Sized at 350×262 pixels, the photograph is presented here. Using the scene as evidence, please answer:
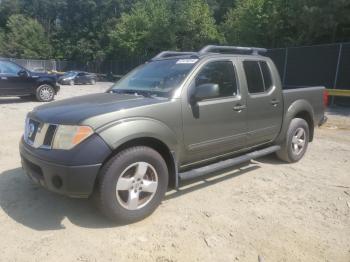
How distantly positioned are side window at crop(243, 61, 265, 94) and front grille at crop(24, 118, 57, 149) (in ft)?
9.00

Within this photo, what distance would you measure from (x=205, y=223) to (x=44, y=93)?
38.7 ft

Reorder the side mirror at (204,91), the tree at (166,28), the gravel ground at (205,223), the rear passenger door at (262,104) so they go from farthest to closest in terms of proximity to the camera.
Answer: the tree at (166,28) < the rear passenger door at (262,104) < the side mirror at (204,91) < the gravel ground at (205,223)

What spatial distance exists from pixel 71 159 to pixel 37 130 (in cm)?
69

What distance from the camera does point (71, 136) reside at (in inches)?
133

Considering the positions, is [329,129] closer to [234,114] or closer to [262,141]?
[262,141]

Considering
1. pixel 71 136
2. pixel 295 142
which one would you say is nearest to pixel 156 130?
pixel 71 136

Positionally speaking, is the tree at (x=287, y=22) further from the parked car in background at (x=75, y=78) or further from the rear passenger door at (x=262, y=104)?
the rear passenger door at (x=262, y=104)

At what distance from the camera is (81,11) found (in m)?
69.5

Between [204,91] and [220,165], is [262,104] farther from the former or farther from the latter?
[204,91]

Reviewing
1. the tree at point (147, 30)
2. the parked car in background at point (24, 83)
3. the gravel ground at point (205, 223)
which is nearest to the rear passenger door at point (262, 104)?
the gravel ground at point (205, 223)

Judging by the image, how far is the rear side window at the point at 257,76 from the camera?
16.5 feet

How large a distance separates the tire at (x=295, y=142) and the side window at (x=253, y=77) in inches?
39.2

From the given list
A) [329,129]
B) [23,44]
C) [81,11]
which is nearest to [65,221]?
[329,129]

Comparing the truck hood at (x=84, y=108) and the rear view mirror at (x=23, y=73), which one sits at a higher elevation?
the truck hood at (x=84, y=108)
